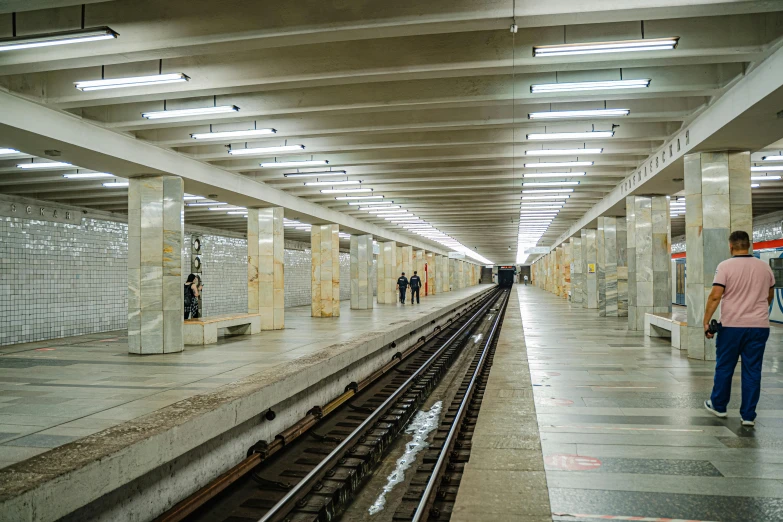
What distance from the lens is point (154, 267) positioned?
428 inches

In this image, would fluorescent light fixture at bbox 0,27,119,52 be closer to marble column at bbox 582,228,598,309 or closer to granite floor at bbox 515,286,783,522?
granite floor at bbox 515,286,783,522

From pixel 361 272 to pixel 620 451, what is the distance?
821 inches

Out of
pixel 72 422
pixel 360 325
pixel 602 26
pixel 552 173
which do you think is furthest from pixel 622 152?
pixel 72 422

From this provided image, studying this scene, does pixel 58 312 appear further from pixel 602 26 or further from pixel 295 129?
pixel 602 26

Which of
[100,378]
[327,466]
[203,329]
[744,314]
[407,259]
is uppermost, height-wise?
[407,259]

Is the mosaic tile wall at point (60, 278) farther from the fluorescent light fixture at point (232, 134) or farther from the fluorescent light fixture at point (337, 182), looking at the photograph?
the fluorescent light fixture at point (232, 134)

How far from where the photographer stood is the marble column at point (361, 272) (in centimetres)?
2477

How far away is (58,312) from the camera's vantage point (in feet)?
48.1

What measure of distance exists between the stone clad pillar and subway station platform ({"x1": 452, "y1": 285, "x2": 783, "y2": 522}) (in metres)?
33.9

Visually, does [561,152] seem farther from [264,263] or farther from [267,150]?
[264,263]

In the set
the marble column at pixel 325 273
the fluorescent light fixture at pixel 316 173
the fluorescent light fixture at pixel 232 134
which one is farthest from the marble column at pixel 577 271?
the fluorescent light fixture at pixel 232 134

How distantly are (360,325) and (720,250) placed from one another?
31.2 feet

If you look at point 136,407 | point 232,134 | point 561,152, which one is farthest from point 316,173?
point 136,407

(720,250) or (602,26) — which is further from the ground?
(602,26)
